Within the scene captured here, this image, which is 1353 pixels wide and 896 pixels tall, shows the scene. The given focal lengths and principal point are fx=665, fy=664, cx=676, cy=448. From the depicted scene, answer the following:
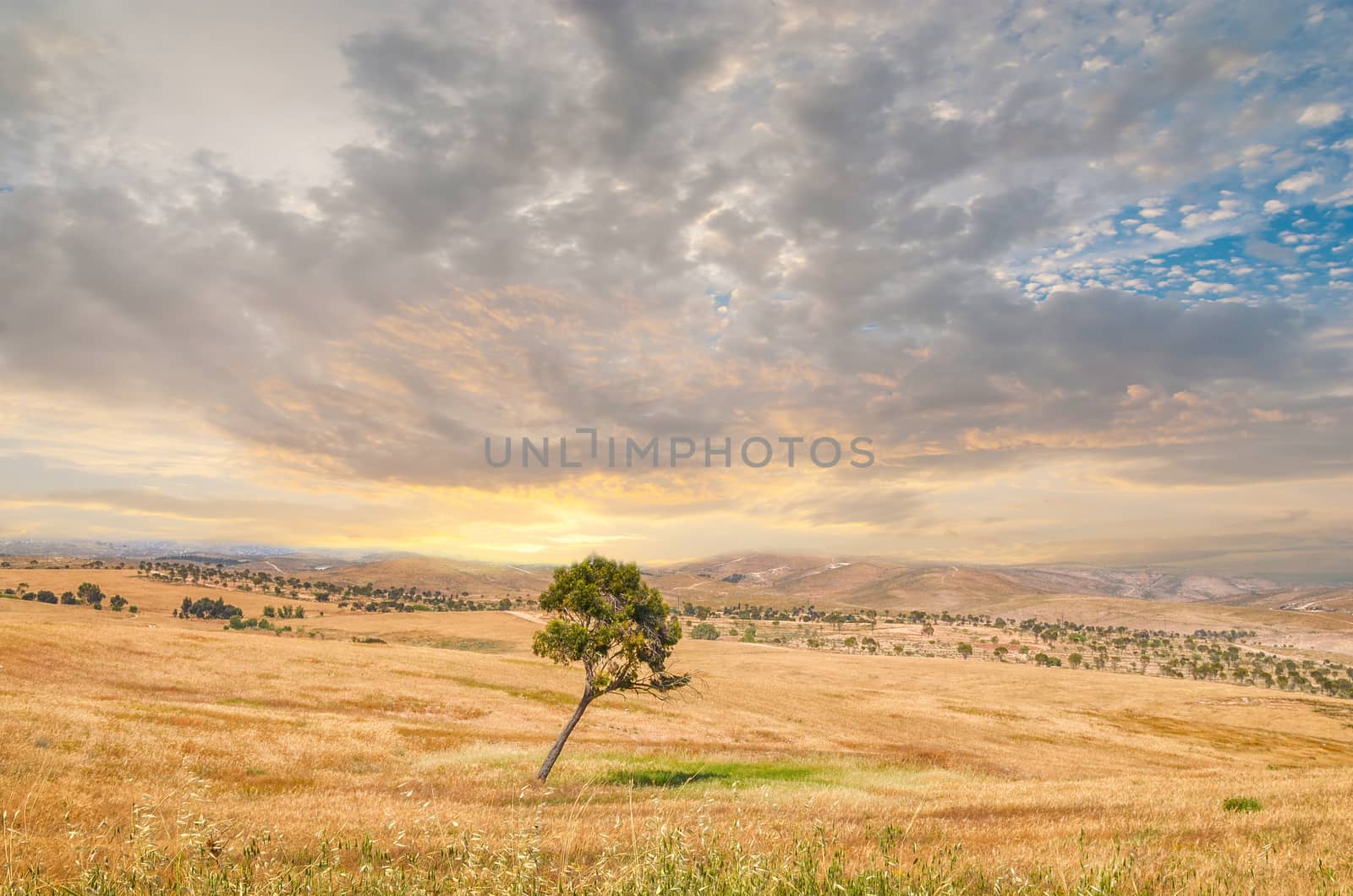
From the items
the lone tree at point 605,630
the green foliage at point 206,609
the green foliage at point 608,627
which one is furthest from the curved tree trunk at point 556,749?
the green foliage at point 206,609

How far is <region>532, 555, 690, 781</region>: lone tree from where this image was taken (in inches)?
1144

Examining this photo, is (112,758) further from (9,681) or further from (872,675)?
(872,675)

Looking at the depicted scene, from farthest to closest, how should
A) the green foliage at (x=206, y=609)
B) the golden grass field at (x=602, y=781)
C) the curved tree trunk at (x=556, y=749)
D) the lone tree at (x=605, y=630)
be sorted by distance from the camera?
the green foliage at (x=206, y=609), the lone tree at (x=605, y=630), the curved tree trunk at (x=556, y=749), the golden grass field at (x=602, y=781)

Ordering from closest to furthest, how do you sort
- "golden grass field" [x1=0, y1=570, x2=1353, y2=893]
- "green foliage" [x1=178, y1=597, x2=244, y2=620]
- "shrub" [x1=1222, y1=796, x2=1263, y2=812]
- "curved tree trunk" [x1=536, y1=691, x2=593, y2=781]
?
"golden grass field" [x1=0, y1=570, x2=1353, y2=893] < "shrub" [x1=1222, y1=796, x2=1263, y2=812] < "curved tree trunk" [x1=536, y1=691, x2=593, y2=781] < "green foliage" [x1=178, y1=597, x2=244, y2=620]

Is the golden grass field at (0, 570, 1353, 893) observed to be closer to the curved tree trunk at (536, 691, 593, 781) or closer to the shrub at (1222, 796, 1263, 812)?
the shrub at (1222, 796, 1263, 812)

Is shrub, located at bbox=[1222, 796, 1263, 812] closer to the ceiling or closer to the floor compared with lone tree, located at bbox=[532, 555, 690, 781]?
closer to the floor

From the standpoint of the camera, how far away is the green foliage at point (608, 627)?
29047 millimetres

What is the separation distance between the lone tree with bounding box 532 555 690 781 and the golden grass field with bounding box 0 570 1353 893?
4249 millimetres

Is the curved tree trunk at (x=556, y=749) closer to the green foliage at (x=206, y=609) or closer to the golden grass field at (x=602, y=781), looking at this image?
the golden grass field at (x=602, y=781)

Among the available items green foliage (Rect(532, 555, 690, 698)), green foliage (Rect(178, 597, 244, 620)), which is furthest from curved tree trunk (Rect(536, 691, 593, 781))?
Result: green foliage (Rect(178, 597, 244, 620))

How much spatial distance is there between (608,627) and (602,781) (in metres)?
7.15

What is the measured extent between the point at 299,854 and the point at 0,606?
158m

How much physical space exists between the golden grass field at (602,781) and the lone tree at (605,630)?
4.25m

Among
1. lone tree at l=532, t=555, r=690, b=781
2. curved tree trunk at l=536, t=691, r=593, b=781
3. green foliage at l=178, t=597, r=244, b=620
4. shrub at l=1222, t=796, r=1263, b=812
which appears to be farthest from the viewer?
green foliage at l=178, t=597, r=244, b=620
